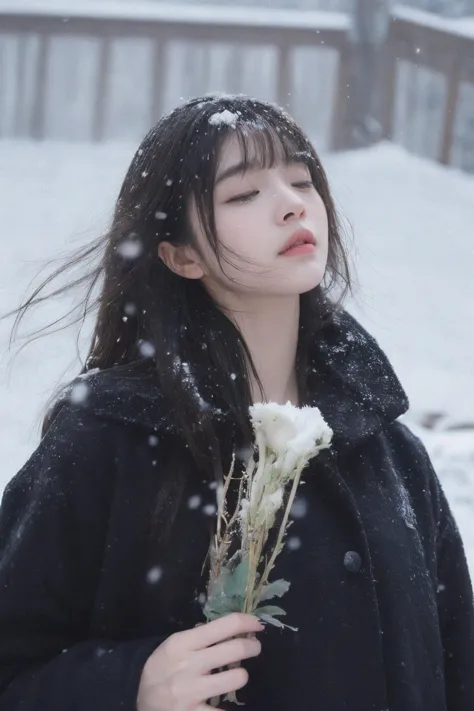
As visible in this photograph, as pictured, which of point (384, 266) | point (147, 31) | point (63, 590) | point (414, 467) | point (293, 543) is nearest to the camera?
point (63, 590)

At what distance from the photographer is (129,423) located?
146 centimetres

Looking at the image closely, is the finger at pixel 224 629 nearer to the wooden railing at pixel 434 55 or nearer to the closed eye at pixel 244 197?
the closed eye at pixel 244 197

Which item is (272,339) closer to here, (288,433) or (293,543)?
(293,543)

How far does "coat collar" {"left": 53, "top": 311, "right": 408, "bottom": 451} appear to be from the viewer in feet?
4.81

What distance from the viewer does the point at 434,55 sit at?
870 centimetres

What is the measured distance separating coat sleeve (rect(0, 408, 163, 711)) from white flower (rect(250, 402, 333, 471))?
13.1 inches

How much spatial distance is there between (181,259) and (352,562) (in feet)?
1.81

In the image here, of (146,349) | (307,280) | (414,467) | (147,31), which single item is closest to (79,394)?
(146,349)

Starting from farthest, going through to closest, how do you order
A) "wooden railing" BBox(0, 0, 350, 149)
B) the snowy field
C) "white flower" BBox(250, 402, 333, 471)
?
"wooden railing" BBox(0, 0, 350, 149) < the snowy field < "white flower" BBox(250, 402, 333, 471)

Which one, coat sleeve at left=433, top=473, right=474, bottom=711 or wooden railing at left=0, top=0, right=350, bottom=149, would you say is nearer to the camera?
coat sleeve at left=433, top=473, right=474, bottom=711

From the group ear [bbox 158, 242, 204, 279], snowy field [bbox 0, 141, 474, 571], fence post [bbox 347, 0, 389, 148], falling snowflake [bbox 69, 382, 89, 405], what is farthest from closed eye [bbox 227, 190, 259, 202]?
fence post [bbox 347, 0, 389, 148]

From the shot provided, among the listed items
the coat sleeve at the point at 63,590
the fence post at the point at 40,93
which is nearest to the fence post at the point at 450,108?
the fence post at the point at 40,93

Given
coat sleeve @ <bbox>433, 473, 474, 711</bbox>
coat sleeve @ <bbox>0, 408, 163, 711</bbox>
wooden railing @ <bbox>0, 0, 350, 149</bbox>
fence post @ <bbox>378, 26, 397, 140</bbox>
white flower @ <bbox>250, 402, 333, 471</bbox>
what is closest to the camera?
white flower @ <bbox>250, 402, 333, 471</bbox>

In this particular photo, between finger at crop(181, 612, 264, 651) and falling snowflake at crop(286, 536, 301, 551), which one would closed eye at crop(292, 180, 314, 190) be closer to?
falling snowflake at crop(286, 536, 301, 551)
